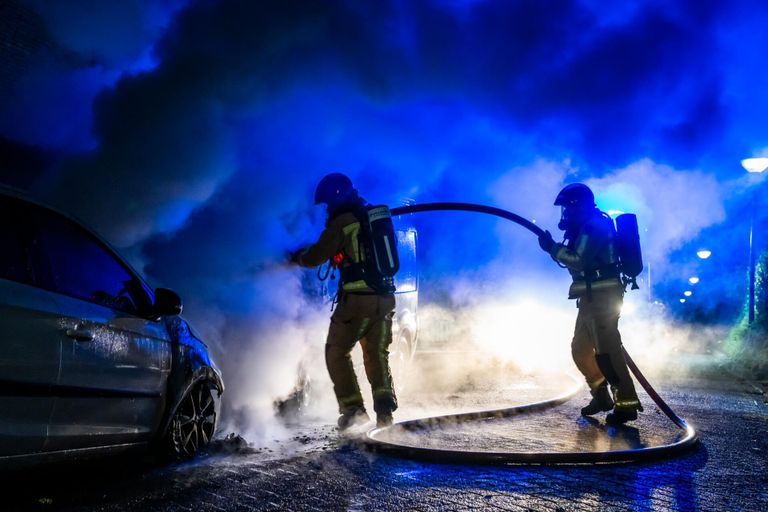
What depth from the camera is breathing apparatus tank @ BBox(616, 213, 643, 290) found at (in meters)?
6.06

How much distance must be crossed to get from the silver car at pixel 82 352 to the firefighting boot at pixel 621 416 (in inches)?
138

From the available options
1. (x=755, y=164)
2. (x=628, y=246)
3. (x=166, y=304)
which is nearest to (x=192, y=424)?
(x=166, y=304)

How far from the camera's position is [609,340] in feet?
19.8

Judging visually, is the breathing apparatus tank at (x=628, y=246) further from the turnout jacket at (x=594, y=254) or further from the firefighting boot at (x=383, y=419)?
the firefighting boot at (x=383, y=419)

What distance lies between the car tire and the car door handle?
3.33 feet

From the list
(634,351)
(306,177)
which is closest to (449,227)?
(634,351)

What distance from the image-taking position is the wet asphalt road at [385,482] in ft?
10.8

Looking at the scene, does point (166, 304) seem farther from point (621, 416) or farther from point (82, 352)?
point (621, 416)

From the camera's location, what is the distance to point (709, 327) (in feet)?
95.0

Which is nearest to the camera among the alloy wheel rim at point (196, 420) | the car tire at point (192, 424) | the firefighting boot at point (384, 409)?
the car tire at point (192, 424)

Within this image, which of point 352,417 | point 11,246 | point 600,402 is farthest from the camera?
point 600,402

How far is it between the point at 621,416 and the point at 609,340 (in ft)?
2.14

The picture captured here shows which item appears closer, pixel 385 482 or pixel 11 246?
pixel 11 246

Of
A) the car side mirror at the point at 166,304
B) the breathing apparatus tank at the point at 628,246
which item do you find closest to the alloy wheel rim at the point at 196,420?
the car side mirror at the point at 166,304
